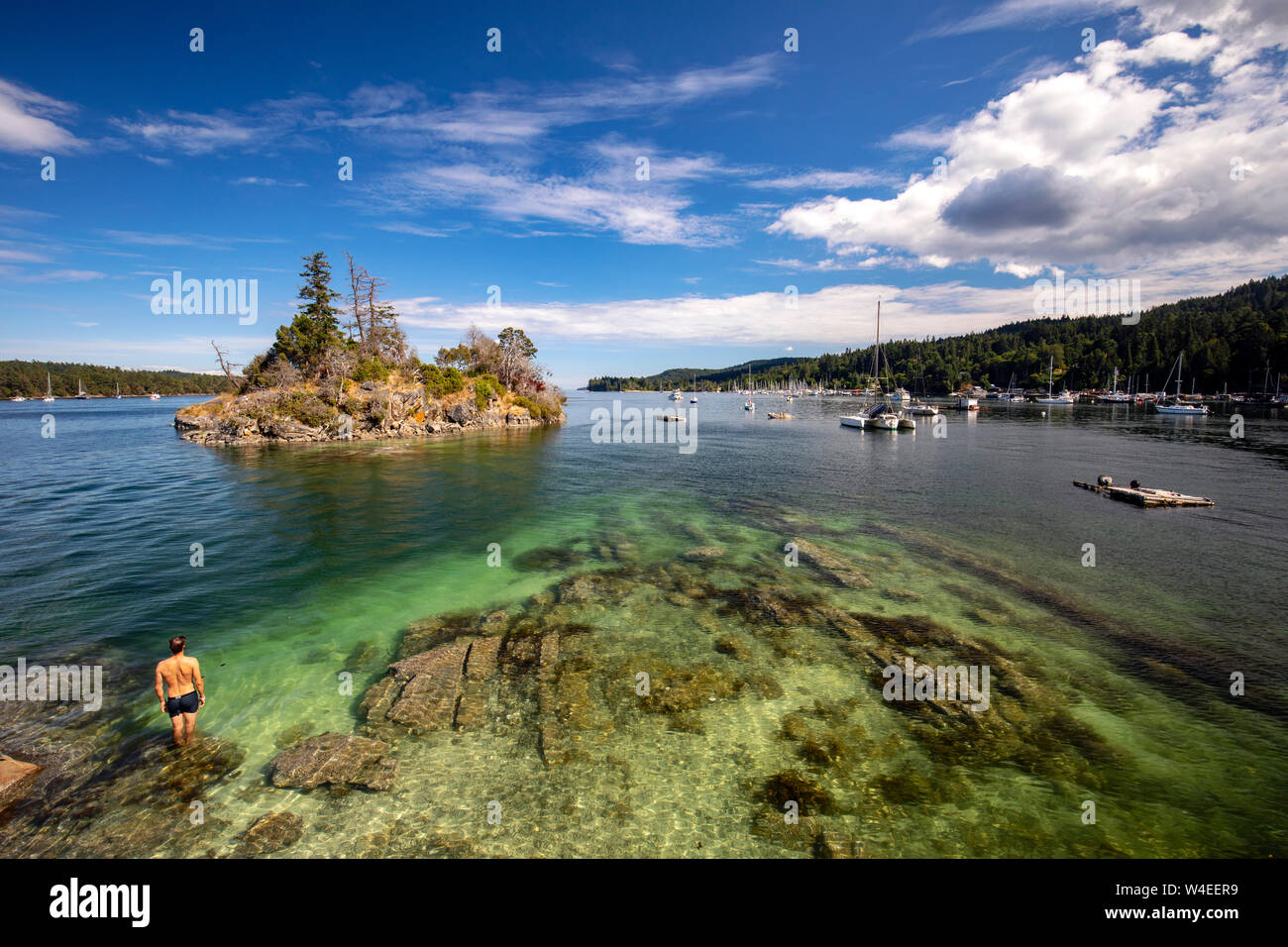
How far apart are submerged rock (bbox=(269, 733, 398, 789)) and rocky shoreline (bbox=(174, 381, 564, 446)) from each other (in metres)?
65.7

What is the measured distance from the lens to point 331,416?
215 feet

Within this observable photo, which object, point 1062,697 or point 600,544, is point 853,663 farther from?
point 600,544

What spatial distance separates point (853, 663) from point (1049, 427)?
9347cm

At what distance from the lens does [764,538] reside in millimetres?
24734

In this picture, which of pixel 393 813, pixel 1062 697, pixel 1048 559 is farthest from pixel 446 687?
pixel 1048 559

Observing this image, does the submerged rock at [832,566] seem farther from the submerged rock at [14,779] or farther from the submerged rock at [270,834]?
the submerged rock at [14,779]

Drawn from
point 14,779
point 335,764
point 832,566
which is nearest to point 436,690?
point 335,764

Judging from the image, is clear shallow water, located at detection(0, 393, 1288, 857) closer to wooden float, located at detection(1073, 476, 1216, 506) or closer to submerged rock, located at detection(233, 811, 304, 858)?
submerged rock, located at detection(233, 811, 304, 858)

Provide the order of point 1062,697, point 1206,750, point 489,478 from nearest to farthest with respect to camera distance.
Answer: point 1206,750, point 1062,697, point 489,478

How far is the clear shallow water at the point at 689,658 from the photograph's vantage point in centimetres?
813

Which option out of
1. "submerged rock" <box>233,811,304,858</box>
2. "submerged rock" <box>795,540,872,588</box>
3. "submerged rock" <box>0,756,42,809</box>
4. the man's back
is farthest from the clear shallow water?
the man's back

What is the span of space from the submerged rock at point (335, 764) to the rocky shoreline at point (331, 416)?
6574 cm
